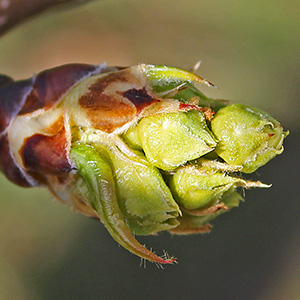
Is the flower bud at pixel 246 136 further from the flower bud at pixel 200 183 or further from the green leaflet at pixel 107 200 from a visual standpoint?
the green leaflet at pixel 107 200

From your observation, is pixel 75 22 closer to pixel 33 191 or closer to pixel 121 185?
pixel 33 191

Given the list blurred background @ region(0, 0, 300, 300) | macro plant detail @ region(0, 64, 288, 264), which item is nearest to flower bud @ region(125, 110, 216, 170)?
macro plant detail @ region(0, 64, 288, 264)

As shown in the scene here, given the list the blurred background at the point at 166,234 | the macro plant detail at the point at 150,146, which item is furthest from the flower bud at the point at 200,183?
the blurred background at the point at 166,234

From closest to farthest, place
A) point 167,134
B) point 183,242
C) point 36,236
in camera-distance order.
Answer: point 167,134, point 36,236, point 183,242

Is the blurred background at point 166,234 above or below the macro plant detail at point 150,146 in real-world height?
below

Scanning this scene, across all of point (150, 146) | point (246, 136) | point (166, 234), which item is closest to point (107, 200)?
point (150, 146)

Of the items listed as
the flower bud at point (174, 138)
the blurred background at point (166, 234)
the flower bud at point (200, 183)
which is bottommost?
the blurred background at point (166, 234)

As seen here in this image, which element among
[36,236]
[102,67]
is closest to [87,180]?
[102,67]

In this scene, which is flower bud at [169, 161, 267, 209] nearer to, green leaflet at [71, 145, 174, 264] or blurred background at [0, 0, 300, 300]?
green leaflet at [71, 145, 174, 264]
